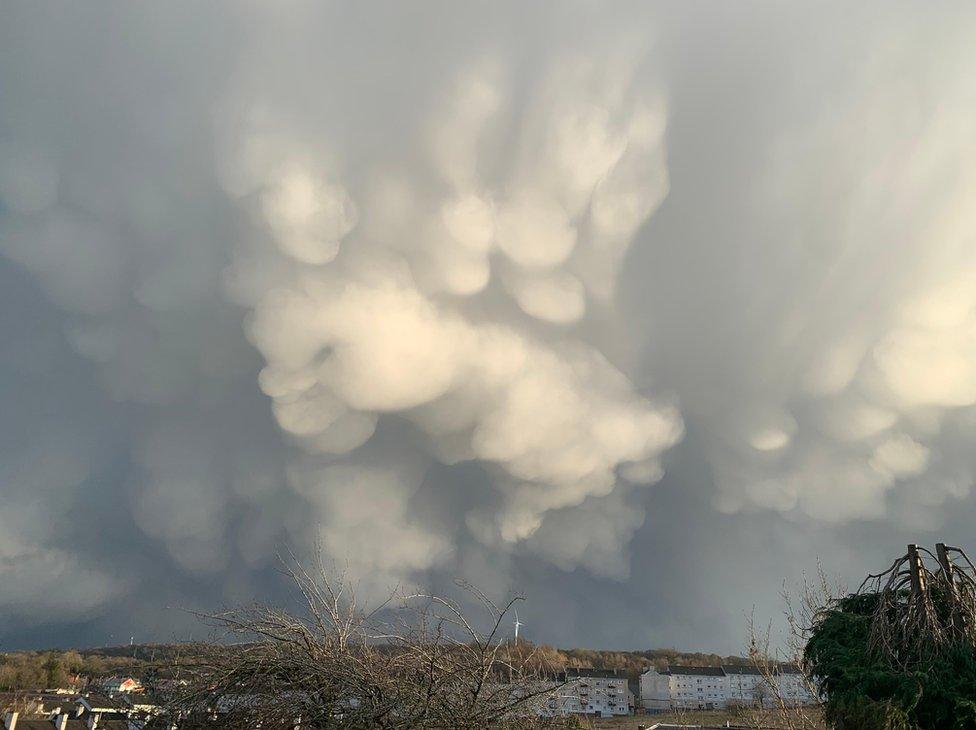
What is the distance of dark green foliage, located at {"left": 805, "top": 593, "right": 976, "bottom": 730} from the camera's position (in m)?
17.0

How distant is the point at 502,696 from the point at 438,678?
838 millimetres

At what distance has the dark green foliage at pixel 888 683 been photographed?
17000 millimetres

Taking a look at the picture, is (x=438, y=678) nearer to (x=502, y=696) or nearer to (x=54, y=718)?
(x=502, y=696)

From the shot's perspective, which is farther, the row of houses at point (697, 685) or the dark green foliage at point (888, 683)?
the row of houses at point (697, 685)

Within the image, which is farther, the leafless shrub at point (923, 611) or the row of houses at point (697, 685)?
the row of houses at point (697, 685)

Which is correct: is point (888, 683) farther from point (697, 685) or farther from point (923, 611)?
point (697, 685)

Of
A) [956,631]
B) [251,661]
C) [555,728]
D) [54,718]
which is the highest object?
[956,631]

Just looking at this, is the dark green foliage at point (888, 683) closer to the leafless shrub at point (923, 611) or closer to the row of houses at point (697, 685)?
the leafless shrub at point (923, 611)

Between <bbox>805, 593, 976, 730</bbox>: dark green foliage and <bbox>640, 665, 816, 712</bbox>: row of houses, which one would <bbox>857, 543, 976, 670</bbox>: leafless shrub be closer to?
<bbox>805, 593, 976, 730</bbox>: dark green foliage

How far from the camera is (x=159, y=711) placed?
8414mm

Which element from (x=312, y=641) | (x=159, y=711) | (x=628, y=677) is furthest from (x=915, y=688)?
(x=628, y=677)

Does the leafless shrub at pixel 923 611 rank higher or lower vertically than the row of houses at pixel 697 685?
higher

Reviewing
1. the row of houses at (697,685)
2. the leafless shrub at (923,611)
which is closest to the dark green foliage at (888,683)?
the leafless shrub at (923,611)

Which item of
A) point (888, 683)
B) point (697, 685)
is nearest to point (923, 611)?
point (888, 683)
